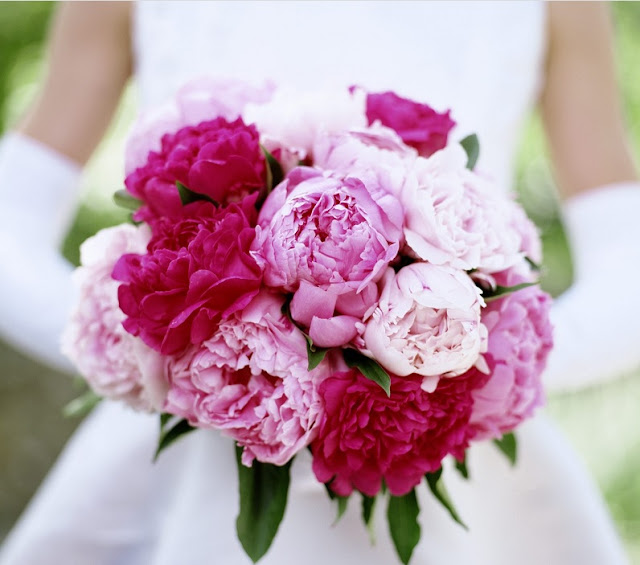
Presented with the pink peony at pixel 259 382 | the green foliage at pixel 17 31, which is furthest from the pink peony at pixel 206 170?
the green foliage at pixel 17 31

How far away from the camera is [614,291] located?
1.06 m

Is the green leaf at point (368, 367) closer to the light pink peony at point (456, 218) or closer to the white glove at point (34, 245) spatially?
the light pink peony at point (456, 218)

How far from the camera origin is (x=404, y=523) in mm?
755

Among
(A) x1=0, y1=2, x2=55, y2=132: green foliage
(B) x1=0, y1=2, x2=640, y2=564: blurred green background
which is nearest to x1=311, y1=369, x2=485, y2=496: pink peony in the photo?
(B) x1=0, y1=2, x2=640, y2=564: blurred green background

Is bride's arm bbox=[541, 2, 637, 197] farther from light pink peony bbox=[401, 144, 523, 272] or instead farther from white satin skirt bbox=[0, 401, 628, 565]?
light pink peony bbox=[401, 144, 523, 272]

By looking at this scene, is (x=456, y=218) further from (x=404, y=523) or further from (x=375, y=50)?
(x=375, y=50)

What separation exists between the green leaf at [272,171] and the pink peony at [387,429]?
191 millimetres

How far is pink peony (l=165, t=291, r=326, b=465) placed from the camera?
66cm

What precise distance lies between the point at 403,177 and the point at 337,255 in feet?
0.35

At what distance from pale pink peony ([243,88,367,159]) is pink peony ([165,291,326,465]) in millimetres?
164

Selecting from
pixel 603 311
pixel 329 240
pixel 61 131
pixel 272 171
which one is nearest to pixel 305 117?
pixel 272 171

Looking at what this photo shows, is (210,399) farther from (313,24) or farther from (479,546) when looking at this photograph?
(313,24)

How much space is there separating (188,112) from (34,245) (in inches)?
17.7

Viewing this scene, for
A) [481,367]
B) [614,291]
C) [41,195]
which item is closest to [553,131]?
[614,291]
